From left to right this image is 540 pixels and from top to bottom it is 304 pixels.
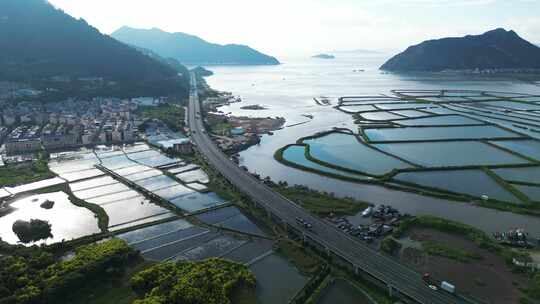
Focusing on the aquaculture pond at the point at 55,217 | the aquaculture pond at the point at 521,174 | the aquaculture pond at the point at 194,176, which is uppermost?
the aquaculture pond at the point at 521,174

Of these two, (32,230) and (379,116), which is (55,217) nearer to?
(32,230)

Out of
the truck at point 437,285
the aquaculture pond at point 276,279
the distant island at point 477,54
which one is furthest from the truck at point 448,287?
the distant island at point 477,54

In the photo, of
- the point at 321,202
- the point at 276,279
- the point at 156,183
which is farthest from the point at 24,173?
the point at 276,279

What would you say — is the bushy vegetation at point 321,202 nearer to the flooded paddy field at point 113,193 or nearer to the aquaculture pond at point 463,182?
the flooded paddy field at point 113,193

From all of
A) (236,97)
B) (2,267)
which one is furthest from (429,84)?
(2,267)

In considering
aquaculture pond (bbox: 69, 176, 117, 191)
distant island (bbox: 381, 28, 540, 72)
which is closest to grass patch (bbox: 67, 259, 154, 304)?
aquaculture pond (bbox: 69, 176, 117, 191)

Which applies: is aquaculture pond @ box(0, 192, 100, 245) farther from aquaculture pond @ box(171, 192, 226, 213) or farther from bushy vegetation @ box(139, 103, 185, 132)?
bushy vegetation @ box(139, 103, 185, 132)
